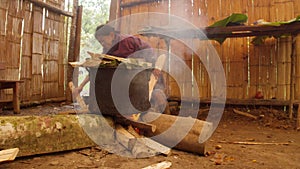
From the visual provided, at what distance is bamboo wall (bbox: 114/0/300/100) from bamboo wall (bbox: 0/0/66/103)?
114 inches

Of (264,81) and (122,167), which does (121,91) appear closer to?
(122,167)

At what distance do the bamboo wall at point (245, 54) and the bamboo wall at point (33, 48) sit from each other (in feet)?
9.48

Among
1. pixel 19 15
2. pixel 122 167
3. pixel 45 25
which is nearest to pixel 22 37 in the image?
pixel 19 15

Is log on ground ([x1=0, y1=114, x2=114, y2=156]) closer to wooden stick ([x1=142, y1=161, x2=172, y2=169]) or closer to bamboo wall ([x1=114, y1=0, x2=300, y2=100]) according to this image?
wooden stick ([x1=142, y1=161, x2=172, y2=169])

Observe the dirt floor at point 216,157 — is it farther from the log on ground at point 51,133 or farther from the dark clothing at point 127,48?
the dark clothing at point 127,48

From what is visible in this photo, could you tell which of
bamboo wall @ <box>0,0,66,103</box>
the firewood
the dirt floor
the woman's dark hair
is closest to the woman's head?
the woman's dark hair

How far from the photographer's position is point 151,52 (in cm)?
342

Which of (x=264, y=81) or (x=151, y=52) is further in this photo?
(x=264, y=81)

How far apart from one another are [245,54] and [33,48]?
4309 mm

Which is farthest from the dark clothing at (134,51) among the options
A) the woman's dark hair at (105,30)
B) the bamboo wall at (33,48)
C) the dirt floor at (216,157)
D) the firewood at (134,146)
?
the bamboo wall at (33,48)

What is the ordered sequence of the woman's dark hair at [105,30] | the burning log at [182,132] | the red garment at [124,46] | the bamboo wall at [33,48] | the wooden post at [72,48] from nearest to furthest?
the burning log at [182,132], the red garment at [124,46], the woman's dark hair at [105,30], the bamboo wall at [33,48], the wooden post at [72,48]

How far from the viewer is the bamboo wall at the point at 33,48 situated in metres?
4.69

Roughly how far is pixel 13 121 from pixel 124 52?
1.39m

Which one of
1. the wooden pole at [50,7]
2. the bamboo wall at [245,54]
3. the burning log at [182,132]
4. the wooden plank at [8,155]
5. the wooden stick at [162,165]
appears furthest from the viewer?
the wooden pole at [50,7]
